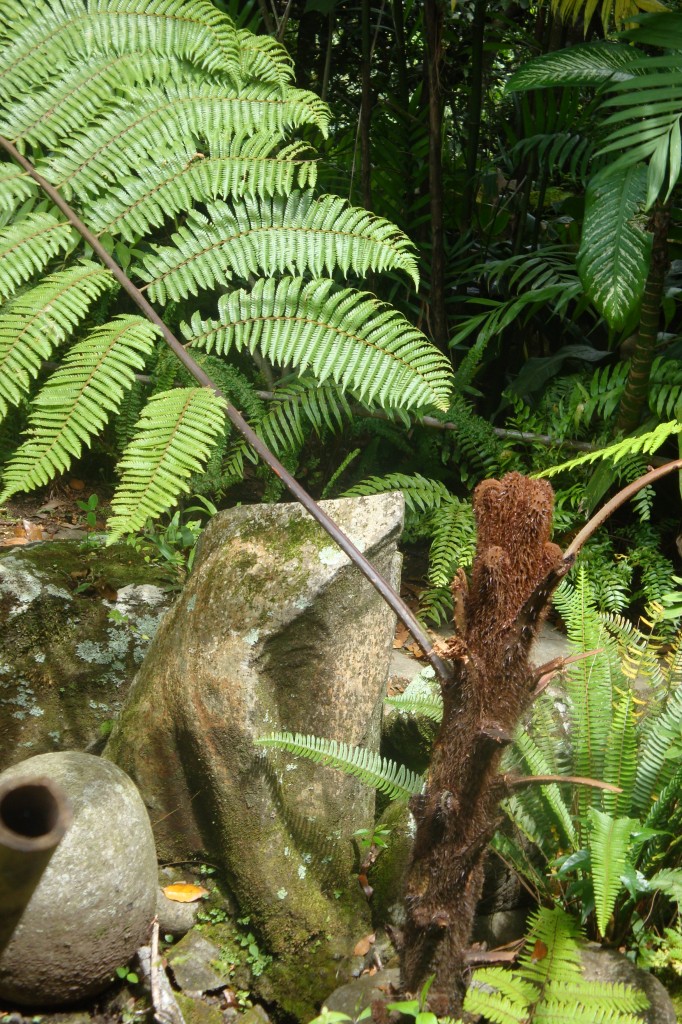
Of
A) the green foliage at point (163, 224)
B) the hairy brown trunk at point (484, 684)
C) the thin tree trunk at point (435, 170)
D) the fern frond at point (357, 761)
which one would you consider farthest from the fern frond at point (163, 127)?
the thin tree trunk at point (435, 170)

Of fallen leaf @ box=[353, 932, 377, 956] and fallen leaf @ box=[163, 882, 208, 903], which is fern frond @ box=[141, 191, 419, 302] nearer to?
fallen leaf @ box=[163, 882, 208, 903]

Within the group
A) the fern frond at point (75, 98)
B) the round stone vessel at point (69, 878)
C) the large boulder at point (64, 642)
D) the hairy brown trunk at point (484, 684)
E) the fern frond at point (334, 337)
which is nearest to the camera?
the hairy brown trunk at point (484, 684)

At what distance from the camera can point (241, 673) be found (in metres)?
2.53

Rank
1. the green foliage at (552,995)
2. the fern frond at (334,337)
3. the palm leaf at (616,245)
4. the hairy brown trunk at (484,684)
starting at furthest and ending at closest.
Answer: the palm leaf at (616,245) → the fern frond at (334,337) → the green foliage at (552,995) → the hairy brown trunk at (484,684)

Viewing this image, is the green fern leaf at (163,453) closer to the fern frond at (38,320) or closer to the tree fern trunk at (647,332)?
the fern frond at (38,320)

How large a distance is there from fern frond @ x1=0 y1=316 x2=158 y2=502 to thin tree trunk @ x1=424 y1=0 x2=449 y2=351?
231 centimetres

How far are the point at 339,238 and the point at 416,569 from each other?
2.13 meters

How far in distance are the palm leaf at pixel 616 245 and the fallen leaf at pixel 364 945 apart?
222cm

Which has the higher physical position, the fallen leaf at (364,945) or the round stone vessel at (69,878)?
the round stone vessel at (69,878)

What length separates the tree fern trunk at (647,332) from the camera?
122 inches

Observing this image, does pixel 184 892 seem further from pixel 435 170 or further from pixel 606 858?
pixel 435 170

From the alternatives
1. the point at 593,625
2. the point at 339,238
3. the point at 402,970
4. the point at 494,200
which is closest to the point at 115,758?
the point at 402,970

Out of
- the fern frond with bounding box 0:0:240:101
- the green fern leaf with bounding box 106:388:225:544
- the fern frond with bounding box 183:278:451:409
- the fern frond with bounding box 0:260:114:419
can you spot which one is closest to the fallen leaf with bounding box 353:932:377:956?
the green fern leaf with bounding box 106:388:225:544

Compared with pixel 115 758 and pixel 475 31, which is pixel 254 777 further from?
pixel 475 31
